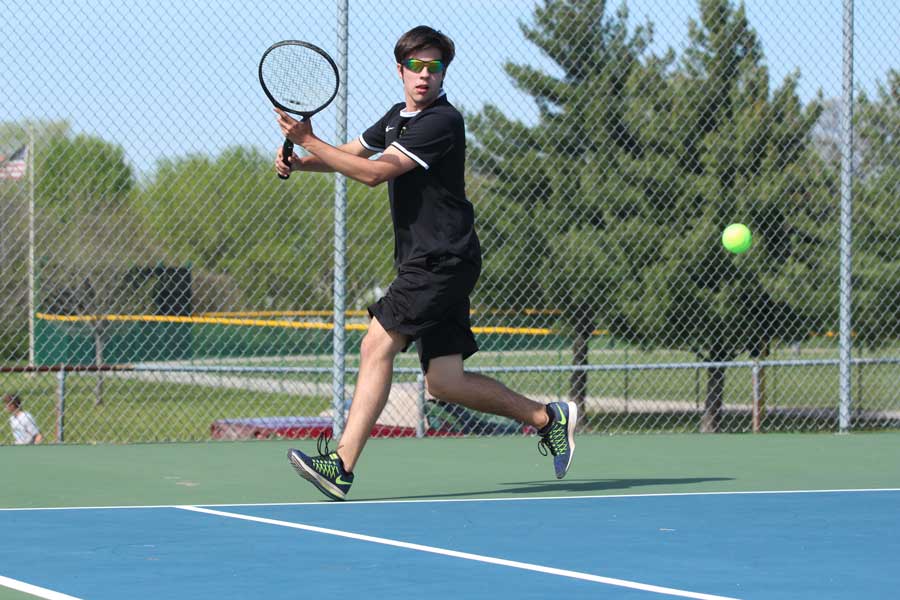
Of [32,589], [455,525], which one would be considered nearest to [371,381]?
[455,525]

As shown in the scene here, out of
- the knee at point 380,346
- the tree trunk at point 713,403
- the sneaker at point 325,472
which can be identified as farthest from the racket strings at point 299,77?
the tree trunk at point 713,403

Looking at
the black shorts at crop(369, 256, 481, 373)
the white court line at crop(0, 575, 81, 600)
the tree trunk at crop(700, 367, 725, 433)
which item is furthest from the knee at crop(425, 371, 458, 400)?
the tree trunk at crop(700, 367, 725, 433)

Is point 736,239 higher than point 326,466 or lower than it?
higher

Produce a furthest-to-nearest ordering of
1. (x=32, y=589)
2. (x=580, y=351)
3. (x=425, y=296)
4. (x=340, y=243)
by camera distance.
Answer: (x=580, y=351) < (x=340, y=243) < (x=425, y=296) < (x=32, y=589)

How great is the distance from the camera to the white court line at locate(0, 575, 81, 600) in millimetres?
3895

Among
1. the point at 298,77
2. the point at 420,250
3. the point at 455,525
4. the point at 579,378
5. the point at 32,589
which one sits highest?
the point at 298,77

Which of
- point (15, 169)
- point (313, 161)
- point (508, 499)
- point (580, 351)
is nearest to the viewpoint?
point (313, 161)

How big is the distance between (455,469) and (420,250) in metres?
1.85

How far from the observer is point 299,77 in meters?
6.27

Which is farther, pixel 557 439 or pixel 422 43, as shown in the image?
pixel 557 439

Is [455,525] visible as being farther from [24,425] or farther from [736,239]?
[24,425]

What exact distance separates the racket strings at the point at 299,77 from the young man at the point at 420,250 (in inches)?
11.9

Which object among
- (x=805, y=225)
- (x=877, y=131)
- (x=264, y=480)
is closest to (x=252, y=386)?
(x=805, y=225)

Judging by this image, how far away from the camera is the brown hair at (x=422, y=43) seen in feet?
19.7
